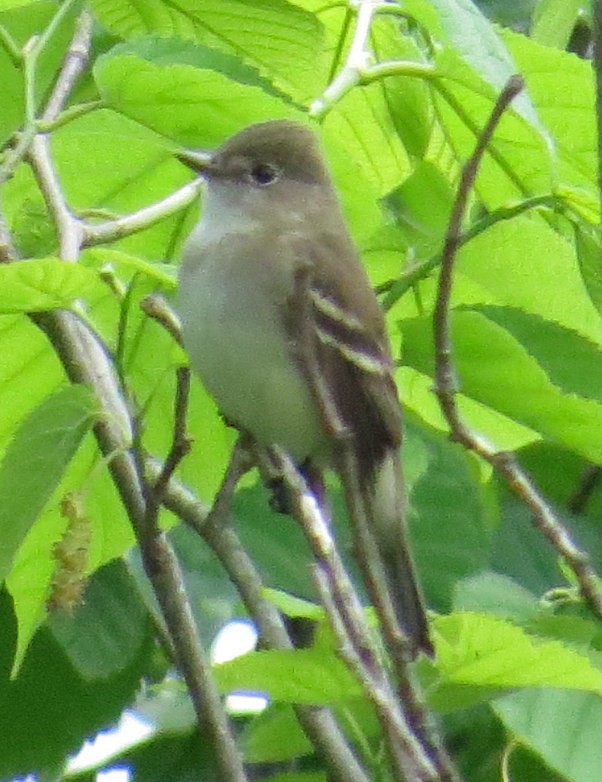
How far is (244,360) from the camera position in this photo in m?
1.41

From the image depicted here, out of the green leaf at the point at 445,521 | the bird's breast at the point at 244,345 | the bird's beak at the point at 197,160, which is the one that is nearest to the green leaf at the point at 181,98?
the bird's beak at the point at 197,160

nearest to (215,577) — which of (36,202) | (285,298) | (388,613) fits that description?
(285,298)

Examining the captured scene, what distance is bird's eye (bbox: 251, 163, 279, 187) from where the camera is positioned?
1.70m

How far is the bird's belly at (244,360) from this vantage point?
4.59 feet

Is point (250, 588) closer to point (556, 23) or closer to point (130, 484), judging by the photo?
point (130, 484)

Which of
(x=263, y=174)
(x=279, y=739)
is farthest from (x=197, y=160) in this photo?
(x=279, y=739)

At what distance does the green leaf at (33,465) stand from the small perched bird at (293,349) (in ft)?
0.97

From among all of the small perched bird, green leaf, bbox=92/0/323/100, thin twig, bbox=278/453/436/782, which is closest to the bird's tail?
the small perched bird

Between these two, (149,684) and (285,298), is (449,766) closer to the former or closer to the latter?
(285,298)

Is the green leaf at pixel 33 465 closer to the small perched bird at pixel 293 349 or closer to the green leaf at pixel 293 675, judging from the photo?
the green leaf at pixel 293 675

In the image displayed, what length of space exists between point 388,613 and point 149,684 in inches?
42.2

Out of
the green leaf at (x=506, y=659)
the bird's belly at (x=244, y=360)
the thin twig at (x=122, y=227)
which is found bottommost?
the bird's belly at (x=244, y=360)

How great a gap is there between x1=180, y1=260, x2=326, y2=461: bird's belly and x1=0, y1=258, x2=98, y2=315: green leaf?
367 millimetres

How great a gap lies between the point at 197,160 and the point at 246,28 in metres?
0.13
